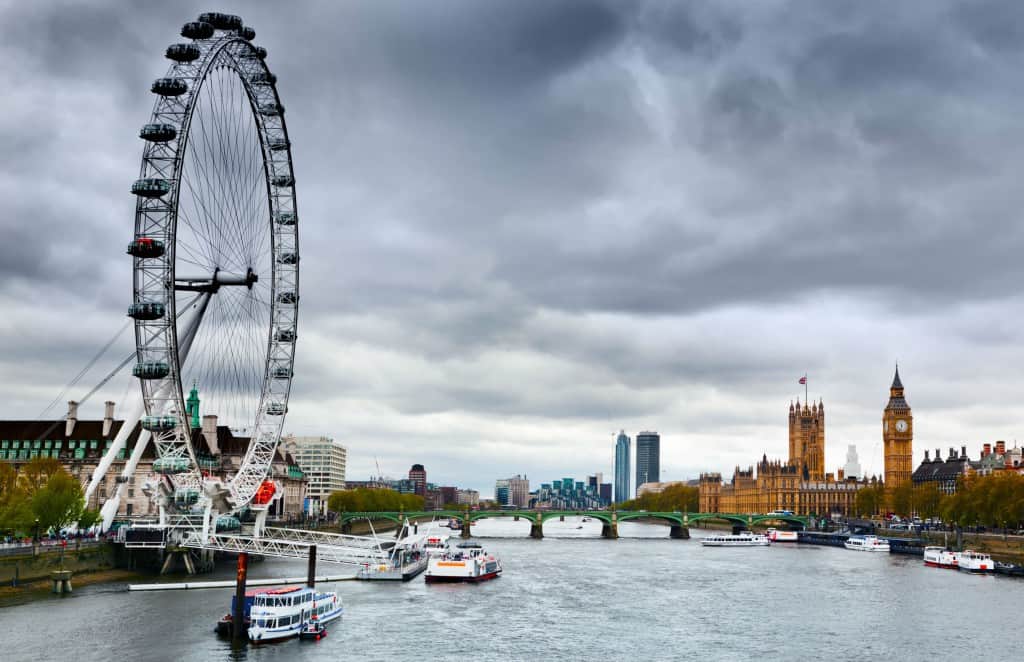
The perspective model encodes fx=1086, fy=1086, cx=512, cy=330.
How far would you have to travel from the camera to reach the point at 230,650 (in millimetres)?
62594

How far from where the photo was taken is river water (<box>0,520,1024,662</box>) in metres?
63.9

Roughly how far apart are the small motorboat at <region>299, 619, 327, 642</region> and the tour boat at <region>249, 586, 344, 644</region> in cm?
15

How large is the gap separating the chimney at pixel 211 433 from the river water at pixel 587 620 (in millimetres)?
43621

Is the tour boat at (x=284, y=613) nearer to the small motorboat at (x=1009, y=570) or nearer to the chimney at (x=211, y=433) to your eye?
the small motorboat at (x=1009, y=570)

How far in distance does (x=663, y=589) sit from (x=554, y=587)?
33.2 feet

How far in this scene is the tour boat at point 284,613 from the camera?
214 ft

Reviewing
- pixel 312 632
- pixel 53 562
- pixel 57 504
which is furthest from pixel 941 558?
pixel 53 562

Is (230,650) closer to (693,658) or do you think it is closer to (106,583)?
(693,658)

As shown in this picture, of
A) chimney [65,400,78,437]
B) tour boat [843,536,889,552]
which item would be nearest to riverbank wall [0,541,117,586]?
chimney [65,400,78,437]

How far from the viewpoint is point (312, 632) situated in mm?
67812

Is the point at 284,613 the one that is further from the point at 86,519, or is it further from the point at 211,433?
Answer: the point at 211,433

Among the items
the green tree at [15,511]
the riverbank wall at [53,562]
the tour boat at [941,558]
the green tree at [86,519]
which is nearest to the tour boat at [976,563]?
the tour boat at [941,558]

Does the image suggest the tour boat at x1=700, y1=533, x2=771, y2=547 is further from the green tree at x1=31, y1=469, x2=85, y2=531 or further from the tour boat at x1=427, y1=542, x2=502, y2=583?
the green tree at x1=31, y1=469, x2=85, y2=531

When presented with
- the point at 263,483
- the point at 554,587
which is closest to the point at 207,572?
the point at 263,483
